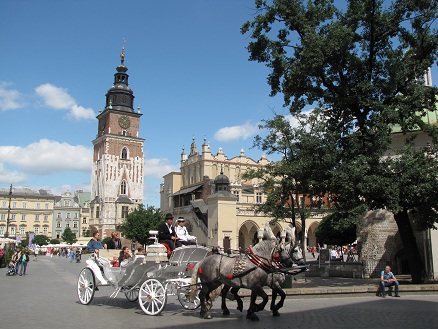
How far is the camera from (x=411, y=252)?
16.8 m

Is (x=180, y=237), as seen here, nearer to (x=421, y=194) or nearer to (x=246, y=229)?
(x=421, y=194)

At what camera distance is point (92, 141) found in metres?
102

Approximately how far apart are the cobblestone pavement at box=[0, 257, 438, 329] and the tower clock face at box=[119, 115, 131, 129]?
8808 cm

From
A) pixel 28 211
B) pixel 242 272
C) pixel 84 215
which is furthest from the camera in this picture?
pixel 84 215

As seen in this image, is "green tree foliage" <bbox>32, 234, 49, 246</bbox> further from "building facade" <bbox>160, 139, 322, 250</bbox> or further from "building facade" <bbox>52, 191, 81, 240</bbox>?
"building facade" <bbox>160, 139, 322, 250</bbox>

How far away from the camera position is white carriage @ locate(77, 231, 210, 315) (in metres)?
9.69

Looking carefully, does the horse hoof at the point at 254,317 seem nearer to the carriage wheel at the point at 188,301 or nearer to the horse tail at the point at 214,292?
the horse tail at the point at 214,292

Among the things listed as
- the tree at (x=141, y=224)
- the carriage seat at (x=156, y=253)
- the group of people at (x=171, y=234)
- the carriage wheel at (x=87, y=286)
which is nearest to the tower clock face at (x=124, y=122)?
the tree at (x=141, y=224)

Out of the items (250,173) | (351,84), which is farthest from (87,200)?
(351,84)

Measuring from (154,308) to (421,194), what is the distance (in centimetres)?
1097

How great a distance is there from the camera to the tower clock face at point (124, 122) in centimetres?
9838

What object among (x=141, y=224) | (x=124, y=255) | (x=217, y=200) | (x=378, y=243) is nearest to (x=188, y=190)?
(x=141, y=224)

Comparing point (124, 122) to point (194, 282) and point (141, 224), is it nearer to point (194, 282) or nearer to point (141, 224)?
point (141, 224)

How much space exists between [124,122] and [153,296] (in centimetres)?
9254
